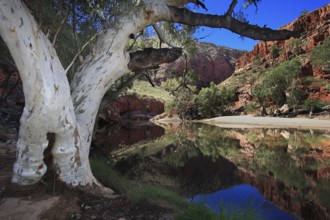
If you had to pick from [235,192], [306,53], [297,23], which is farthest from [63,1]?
[297,23]

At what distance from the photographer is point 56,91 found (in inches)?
155

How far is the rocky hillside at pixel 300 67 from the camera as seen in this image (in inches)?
1571

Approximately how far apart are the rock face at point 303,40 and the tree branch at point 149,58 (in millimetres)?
41737

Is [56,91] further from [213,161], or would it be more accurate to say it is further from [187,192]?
[213,161]

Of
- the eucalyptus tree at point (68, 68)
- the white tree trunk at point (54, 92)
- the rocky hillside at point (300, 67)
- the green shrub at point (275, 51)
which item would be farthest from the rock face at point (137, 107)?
the white tree trunk at point (54, 92)

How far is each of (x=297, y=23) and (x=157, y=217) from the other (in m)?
70.1

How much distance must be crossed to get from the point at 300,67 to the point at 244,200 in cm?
4224

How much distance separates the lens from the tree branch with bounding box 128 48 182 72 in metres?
5.14

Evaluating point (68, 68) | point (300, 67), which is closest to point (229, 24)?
point (68, 68)

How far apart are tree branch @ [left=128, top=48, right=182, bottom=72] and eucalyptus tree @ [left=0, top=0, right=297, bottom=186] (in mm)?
18

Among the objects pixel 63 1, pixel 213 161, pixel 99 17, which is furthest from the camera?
pixel 213 161

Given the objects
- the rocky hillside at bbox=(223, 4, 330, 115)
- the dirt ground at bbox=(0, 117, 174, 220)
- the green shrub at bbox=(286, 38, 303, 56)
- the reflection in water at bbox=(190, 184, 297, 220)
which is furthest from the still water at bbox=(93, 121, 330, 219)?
the green shrub at bbox=(286, 38, 303, 56)

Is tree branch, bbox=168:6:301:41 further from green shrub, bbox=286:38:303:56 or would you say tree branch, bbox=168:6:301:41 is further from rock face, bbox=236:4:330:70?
green shrub, bbox=286:38:303:56

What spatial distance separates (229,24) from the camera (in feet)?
17.3
